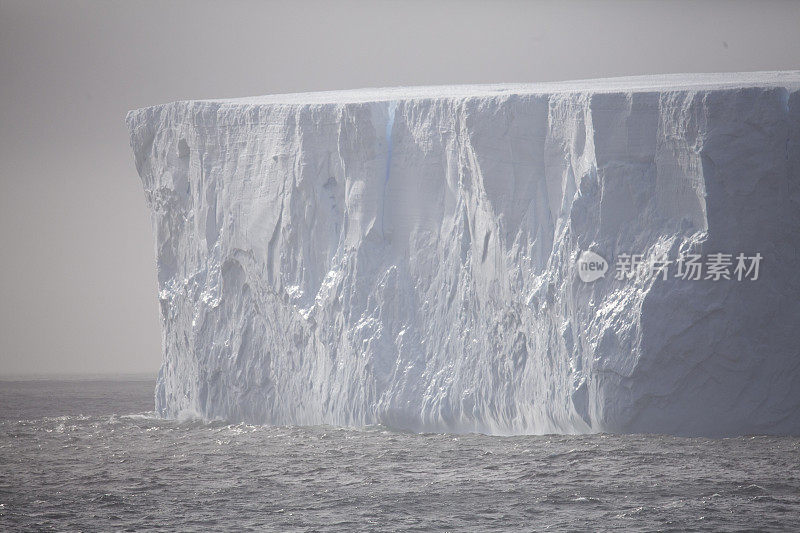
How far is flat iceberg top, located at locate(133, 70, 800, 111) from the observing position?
508 inches

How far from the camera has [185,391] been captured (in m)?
16.3

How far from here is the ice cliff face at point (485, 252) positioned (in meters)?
12.4

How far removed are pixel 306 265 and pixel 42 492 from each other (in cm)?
424

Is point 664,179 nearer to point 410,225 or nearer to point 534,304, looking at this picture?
point 534,304

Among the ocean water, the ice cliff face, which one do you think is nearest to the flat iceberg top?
the ice cliff face

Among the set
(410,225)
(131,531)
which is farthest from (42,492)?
(410,225)

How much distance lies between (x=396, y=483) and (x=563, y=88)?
503 cm

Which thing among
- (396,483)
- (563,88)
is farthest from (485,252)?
(396,483)

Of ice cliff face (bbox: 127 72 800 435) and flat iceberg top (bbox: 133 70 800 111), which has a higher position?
flat iceberg top (bbox: 133 70 800 111)

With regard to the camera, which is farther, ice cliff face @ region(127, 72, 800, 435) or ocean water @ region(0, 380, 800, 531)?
ice cliff face @ region(127, 72, 800, 435)

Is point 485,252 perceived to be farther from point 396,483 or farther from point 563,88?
point 396,483

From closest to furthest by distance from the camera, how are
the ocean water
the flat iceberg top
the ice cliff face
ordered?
the ocean water, the ice cliff face, the flat iceberg top

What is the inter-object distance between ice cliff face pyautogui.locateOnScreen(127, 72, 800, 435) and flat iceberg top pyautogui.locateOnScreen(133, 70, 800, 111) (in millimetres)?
85

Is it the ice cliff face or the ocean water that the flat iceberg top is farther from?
the ocean water
